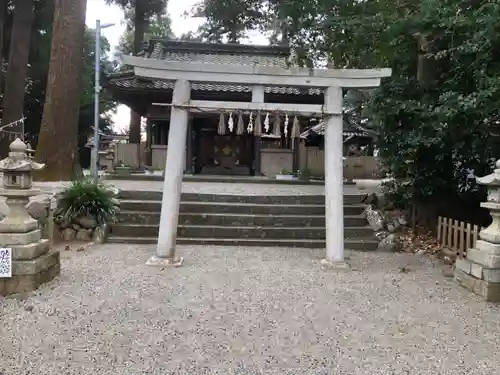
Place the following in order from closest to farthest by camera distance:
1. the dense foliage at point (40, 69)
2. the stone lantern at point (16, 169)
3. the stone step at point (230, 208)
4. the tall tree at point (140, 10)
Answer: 1. the stone lantern at point (16, 169)
2. the stone step at point (230, 208)
3. the dense foliage at point (40, 69)
4. the tall tree at point (140, 10)

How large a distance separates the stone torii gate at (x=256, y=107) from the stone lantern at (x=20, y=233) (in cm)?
173

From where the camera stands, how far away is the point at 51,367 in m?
3.19

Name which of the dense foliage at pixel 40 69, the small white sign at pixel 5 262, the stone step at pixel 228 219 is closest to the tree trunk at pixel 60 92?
the stone step at pixel 228 219

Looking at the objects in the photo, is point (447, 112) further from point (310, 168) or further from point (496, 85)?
point (310, 168)

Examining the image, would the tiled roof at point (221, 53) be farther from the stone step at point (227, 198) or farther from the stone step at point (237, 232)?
the stone step at point (237, 232)

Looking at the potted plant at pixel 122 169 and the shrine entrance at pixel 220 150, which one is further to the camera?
the shrine entrance at pixel 220 150

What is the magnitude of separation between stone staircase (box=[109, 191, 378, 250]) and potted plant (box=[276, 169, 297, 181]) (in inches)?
194

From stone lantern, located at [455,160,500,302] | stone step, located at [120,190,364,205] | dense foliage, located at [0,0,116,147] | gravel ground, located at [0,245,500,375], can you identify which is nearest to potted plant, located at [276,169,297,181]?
stone step, located at [120,190,364,205]

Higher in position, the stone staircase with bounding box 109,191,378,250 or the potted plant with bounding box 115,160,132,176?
the potted plant with bounding box 115,160,132,176

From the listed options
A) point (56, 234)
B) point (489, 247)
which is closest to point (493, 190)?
point (489, 247)

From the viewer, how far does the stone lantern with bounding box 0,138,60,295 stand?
4.88 meters

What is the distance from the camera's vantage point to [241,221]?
885 cm

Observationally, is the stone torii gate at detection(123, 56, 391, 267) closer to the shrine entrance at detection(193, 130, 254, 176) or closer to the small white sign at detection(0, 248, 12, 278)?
the small white sign at detection(0, 248, 12, 278)

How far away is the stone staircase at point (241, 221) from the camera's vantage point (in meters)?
8.39
